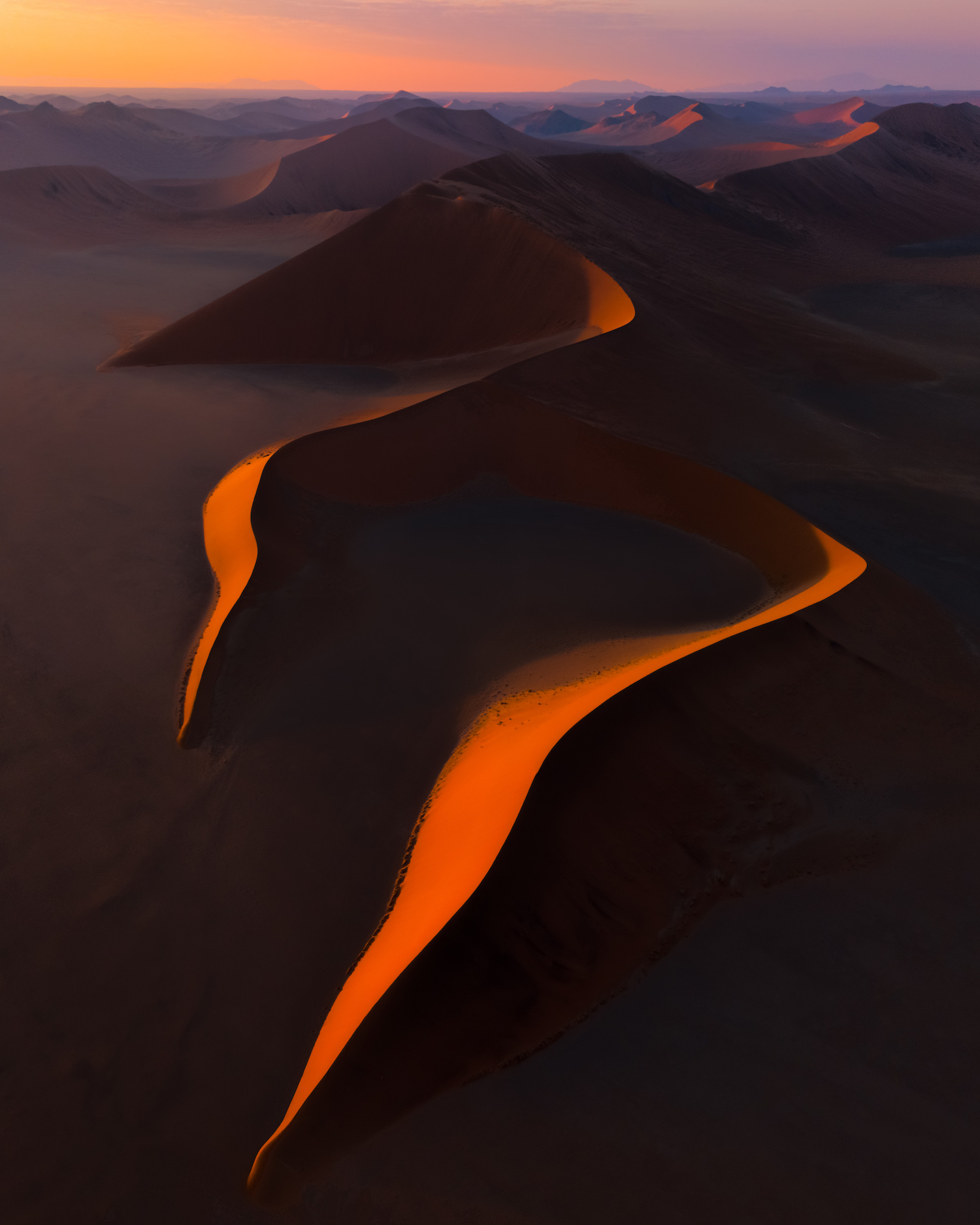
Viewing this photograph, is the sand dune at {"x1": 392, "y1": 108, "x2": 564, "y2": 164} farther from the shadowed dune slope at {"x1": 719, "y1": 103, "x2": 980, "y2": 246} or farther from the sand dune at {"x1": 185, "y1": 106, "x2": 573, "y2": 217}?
the shadowed dune slope at {"x1": 719, "y1": 103, "x2": 980, "y2": 246}

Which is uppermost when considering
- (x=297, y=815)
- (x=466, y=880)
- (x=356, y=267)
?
(x=356, y=267)

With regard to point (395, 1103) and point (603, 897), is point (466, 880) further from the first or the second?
point (395, 1103)

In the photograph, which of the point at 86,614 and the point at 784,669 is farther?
the point at 86,614

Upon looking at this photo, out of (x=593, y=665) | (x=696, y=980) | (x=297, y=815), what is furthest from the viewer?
(x=593, y=665)

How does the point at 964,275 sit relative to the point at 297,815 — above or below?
above

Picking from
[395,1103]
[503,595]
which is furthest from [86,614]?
[395,1103]

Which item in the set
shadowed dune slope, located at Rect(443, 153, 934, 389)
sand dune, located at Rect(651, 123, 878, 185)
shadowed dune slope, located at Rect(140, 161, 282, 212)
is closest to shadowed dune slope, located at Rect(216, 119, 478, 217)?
shadowed dune slope, located at Rect(140, 161, 282, 212)

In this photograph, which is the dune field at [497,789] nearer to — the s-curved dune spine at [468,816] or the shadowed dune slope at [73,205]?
the s-curved dune spine at [468,816]
